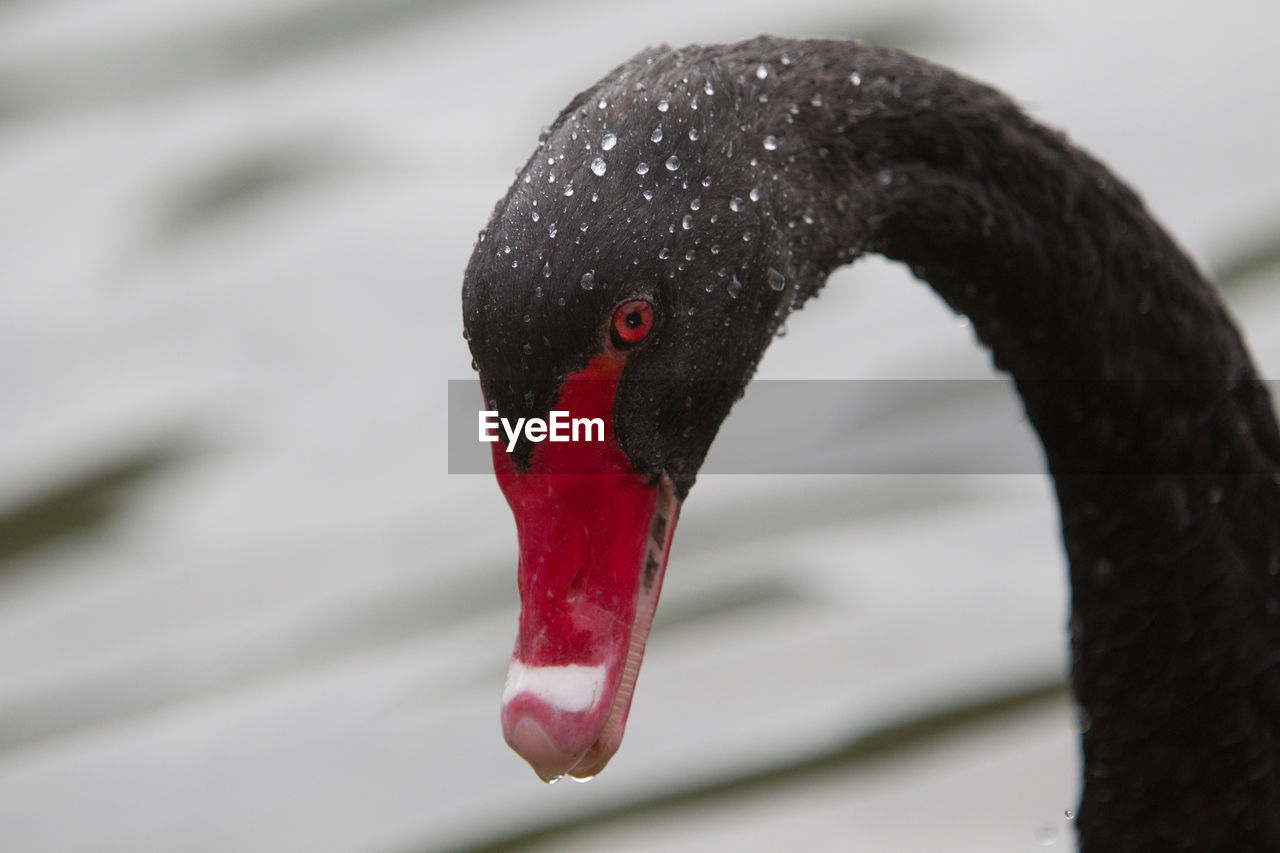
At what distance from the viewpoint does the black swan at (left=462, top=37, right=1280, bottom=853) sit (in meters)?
1.66

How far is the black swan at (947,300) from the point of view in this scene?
1656 mm

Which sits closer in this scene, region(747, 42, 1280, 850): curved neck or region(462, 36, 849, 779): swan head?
region(462, 36, 849, 779): swan head

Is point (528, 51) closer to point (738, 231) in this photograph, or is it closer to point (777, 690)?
point (777, 690)

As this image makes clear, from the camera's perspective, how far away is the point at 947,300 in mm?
2129

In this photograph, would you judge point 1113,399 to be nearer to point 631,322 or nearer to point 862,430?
point 631,322

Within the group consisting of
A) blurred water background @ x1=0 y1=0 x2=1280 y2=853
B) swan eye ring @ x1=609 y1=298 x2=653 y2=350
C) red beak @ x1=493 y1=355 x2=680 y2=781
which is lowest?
blurred water background @ x1=0 y1=0 x2=1280 y2=853

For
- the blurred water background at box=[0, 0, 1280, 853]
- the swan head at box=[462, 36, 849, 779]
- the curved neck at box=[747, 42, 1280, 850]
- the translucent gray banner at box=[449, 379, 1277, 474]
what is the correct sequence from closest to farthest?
the swan head at box=[462, 36, 849, 779] → the curved neck at box=[747, 42, 1280, 850] → the blurred water background at box=[0, 0, 1280, 853] → the translucent gray banner at box=[449, 379, 1277, 474]

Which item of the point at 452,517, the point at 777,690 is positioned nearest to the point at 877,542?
the point at 777,690

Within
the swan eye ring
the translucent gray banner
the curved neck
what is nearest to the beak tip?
the swan eye ring

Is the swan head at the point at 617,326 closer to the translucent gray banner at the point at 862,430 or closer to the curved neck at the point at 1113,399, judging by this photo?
the curved neck at the point at 1113,399

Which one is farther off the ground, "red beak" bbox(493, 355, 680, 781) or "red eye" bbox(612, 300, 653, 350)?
"red eye" bbox(612, 300, 653, 350)

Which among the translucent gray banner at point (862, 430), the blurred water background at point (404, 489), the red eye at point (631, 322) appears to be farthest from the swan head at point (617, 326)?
the translucent gray banner at point (862, 430)

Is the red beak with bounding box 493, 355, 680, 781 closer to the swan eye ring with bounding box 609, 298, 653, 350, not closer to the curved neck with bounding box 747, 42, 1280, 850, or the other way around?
the swan eye ring with bounding box 609, 298, 653, 350

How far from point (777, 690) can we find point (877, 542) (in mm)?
445
